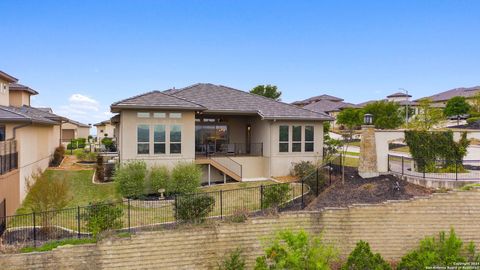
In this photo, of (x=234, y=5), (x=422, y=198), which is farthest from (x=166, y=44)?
(x=422, y=198)

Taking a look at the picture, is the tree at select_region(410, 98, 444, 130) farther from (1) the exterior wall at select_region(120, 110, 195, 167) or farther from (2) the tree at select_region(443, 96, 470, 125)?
(2) the tree at select_region(443, 96, 470, 125)

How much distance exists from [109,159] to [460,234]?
19743 mm

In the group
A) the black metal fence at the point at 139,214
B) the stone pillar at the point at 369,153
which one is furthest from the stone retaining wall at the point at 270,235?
the stone pillar at the point at 369,153

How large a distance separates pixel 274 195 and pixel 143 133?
27.8 feet

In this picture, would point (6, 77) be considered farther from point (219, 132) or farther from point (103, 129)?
point (103, 129)

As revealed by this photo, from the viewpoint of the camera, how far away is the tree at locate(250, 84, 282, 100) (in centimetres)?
5003

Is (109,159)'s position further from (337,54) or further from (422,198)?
(337,54)

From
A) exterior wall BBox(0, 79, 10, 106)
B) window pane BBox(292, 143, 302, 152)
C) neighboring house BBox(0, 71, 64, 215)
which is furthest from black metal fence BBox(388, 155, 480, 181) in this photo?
exterior wall BBox(0, 79, 10, 106)

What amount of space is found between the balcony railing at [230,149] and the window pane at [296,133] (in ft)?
7.89

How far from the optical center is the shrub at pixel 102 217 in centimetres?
1116

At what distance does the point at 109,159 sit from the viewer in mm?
22719

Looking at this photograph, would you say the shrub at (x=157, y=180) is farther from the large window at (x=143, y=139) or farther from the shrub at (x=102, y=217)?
the shrub at (x=102, y=217)

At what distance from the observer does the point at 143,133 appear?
60.1 feet

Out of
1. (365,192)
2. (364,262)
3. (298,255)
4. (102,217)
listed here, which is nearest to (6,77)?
(102,217)
